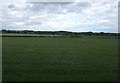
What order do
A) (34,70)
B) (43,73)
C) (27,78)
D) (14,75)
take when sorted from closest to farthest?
1. (27,78)
2. (14,75)
3. (43,73)
4. (34,70)

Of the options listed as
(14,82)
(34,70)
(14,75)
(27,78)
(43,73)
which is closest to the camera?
(14,82)

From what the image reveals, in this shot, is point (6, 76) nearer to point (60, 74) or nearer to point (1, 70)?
point (1, 70)

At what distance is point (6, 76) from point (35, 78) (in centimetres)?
114

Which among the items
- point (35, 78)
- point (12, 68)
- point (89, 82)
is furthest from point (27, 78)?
point (89, 82)

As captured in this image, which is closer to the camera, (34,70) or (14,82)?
(14,82)

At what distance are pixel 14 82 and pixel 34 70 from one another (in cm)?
144

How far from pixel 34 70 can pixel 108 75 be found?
124 inches

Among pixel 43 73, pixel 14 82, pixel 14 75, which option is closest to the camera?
pixel 14 82

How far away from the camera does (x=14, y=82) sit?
4488mm

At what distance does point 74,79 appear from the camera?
4855 mm

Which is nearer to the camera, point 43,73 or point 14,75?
point 14,75

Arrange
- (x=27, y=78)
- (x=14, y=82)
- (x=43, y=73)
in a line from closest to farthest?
(x=14, y=82)
(x=27, y=78)
(x=43, y=73)

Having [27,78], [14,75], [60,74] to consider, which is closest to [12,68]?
[14,75]

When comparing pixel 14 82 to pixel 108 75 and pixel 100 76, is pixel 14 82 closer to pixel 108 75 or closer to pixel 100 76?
pixel 100 76
